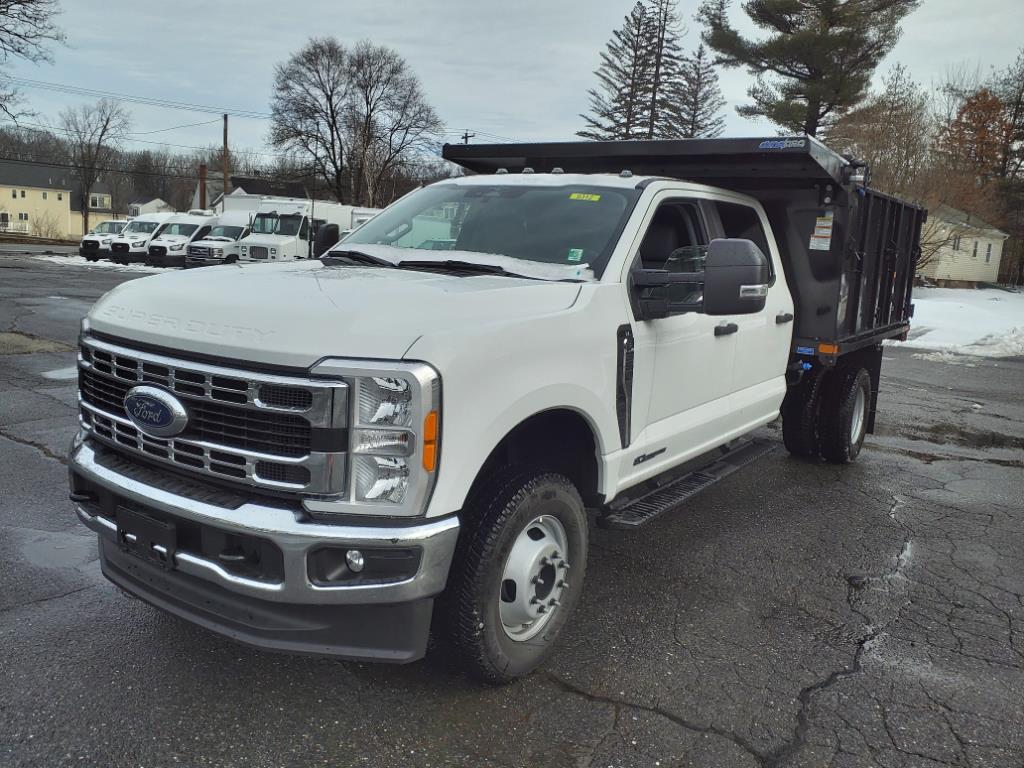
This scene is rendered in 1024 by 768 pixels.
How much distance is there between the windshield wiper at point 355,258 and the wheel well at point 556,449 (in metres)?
1.17

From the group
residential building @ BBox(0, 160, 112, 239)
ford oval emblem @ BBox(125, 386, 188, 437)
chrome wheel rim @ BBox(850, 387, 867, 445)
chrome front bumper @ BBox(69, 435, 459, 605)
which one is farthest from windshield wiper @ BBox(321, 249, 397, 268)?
residential building @ BBox(0, 160, 112, 239)

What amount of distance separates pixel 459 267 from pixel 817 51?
3524cm

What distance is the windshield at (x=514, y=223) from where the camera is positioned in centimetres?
398

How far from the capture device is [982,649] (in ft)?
12.5

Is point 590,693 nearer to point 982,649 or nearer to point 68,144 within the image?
point 982,649

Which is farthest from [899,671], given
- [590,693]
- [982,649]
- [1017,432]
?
[1017,432]

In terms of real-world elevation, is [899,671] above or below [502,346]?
below

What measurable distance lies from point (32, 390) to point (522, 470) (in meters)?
6.91

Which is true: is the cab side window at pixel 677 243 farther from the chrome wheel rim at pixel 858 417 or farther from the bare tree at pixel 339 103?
the bare tree at pixel 339 103

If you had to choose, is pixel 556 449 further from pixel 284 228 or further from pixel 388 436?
pixel 284 228

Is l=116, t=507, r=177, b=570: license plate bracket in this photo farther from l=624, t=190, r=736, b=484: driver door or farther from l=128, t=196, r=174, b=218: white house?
l=128, t=196, r=174, b=218: white house

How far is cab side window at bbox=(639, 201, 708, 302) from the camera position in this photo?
4.23 metres

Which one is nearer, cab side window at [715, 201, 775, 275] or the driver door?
the driver door

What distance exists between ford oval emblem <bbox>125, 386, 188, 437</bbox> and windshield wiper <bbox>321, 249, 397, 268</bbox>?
1.44 m
